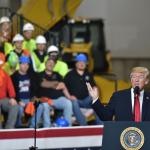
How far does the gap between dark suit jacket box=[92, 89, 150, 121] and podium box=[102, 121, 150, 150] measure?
216mm

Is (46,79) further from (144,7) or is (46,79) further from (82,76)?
(144,7)

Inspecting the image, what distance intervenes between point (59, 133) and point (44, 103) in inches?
97.5

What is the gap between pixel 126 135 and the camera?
8.14 metres

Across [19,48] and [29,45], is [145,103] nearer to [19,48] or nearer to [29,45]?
[19,48]

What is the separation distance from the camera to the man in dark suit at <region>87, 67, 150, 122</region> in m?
8.27

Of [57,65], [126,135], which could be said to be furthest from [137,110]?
[57,65]

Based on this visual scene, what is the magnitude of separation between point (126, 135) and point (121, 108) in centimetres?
41

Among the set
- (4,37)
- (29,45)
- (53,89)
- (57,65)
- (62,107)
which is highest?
(4,37)

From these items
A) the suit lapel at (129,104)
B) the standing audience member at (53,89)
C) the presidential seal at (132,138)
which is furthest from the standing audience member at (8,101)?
the presidential seal at (132,138)

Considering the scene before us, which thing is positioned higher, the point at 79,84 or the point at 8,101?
the point at 79,84

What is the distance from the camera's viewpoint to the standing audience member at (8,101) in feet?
42.0

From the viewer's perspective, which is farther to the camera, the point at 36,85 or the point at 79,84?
the point at 79,84

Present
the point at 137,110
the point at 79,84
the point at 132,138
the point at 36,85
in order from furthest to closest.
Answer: the point at 79,84
the point at 36,85
the point at 137,110
the point at 132,138

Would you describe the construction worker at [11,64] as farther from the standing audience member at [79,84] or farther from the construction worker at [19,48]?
the standing audience member at [79,84]
